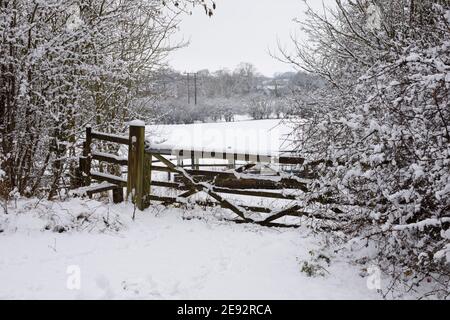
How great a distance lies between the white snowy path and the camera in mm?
3697

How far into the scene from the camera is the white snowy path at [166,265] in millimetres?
3697

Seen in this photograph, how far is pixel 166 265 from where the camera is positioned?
14.3 feet

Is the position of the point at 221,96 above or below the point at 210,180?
above

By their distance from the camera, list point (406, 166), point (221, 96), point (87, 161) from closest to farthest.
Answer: point (406, 166)
point (87, 161)
point (221, 96)

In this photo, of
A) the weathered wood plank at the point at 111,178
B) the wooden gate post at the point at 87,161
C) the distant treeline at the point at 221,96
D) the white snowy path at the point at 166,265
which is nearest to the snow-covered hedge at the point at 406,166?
the white snowy path at the point at 166,265

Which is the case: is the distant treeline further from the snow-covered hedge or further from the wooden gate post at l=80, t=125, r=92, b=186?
the snow-covered hedge

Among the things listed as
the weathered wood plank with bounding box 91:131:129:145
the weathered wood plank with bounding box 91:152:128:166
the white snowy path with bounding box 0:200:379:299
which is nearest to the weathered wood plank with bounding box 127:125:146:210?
the weathered wood plank with bounding box 91:131:129:145

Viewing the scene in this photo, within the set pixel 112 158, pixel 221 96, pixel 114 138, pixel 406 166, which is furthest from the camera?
pixel 221 96

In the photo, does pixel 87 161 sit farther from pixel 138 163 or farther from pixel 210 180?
pixel 210 180

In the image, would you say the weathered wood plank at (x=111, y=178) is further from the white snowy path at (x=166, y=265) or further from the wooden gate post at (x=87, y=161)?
the white snowy path at (x=166, y=265)

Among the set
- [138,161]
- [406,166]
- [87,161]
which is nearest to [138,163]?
[138,161]

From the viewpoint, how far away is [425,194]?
3.72 metres

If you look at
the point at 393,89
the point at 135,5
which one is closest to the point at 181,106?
the point at 135,5
